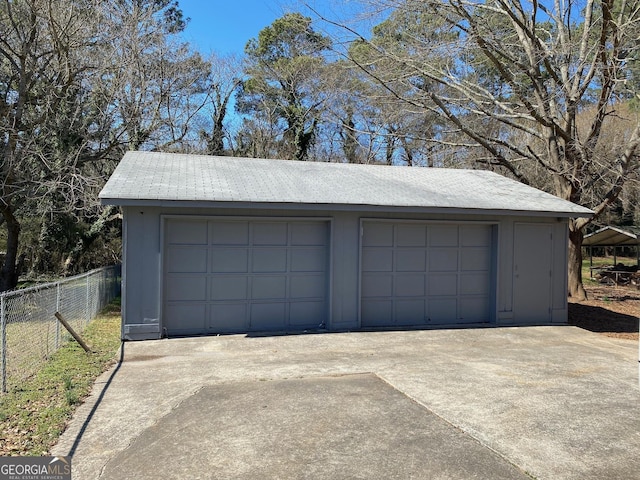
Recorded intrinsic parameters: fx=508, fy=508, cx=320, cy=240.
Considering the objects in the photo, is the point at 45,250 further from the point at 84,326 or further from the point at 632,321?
the point at 632,321

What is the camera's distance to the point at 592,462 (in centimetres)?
408

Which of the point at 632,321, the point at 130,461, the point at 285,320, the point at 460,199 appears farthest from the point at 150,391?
the point at 632,321

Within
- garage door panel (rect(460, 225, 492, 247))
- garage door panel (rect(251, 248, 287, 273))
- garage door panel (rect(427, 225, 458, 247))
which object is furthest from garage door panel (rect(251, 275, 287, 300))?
garage door panel (rect(460, 225, 492, 247))

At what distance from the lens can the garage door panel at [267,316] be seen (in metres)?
9.55

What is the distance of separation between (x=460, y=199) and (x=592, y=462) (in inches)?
279

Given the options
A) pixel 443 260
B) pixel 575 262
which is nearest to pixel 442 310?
pixel 443 260

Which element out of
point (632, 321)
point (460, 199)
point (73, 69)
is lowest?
point (632, 321)

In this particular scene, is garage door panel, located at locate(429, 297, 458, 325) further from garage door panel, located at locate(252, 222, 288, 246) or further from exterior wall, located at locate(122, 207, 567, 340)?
garage door panel, located at locate(252, 222, 288, 246)

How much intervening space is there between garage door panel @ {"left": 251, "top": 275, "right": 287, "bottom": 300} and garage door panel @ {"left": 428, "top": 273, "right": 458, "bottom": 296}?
3120 mm

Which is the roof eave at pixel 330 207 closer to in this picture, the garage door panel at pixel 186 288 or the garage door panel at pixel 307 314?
the garage door panel at pixel 186 288

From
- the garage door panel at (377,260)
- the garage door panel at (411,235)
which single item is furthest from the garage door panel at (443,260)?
the garage door panel at (377,260)

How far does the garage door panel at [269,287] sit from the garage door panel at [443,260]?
3153mm

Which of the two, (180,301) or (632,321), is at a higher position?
(180,301)

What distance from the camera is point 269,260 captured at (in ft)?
31.6
